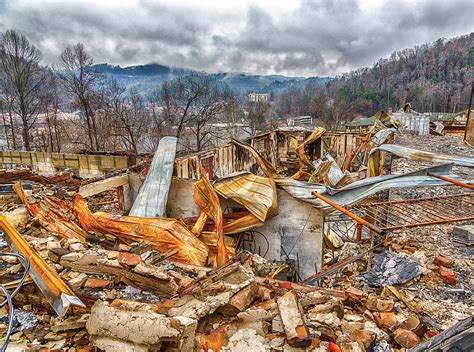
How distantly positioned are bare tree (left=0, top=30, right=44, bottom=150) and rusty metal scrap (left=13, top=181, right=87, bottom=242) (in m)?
19.8

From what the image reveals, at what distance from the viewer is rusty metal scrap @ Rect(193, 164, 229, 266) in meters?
4.69

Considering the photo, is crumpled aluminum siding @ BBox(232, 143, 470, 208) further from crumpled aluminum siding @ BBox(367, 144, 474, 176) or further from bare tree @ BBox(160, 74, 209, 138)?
bare tree @ BBox(160, 74, 209, 138)

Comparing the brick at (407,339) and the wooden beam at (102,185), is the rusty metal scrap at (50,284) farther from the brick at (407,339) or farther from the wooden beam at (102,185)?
the brick at (407,339)

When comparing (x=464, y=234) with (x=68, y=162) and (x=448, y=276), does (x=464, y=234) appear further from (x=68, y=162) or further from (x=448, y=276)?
(x=68, y=162)

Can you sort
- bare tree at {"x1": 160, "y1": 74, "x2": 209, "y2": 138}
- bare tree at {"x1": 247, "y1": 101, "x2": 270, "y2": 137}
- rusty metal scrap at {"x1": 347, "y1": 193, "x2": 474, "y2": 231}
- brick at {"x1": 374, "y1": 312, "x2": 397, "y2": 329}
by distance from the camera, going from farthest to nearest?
bare tree at {"x1": 247, "y1": 101, "x2": 270, "y2": 137} < bare tree at {"x1": 160, "y1": 74, "x2": 209, "y2": 138} < rusty metal scrap at {"x1": 347, "y1": 193, "x2": 474, "y2": 231} < brick at {"x1": 374, "y1": 312, "x2": 397, "y2": 329}

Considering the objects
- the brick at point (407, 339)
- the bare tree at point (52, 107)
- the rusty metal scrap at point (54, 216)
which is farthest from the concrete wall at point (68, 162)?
the brick at point (407, 339)

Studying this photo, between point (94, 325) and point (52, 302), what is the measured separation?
2.53ft

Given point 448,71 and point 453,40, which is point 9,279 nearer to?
point 448,71

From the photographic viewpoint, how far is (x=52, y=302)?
2793mm

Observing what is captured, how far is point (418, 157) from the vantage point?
5695 millimetres

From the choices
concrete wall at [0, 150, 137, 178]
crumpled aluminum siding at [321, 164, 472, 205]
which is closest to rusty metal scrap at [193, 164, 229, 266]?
crumpled aluminum siding at [321, 164, 472, 205]

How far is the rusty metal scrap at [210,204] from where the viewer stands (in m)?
4.69

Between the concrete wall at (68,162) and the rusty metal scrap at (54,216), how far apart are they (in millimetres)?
7915

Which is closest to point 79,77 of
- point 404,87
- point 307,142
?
point 307,142
